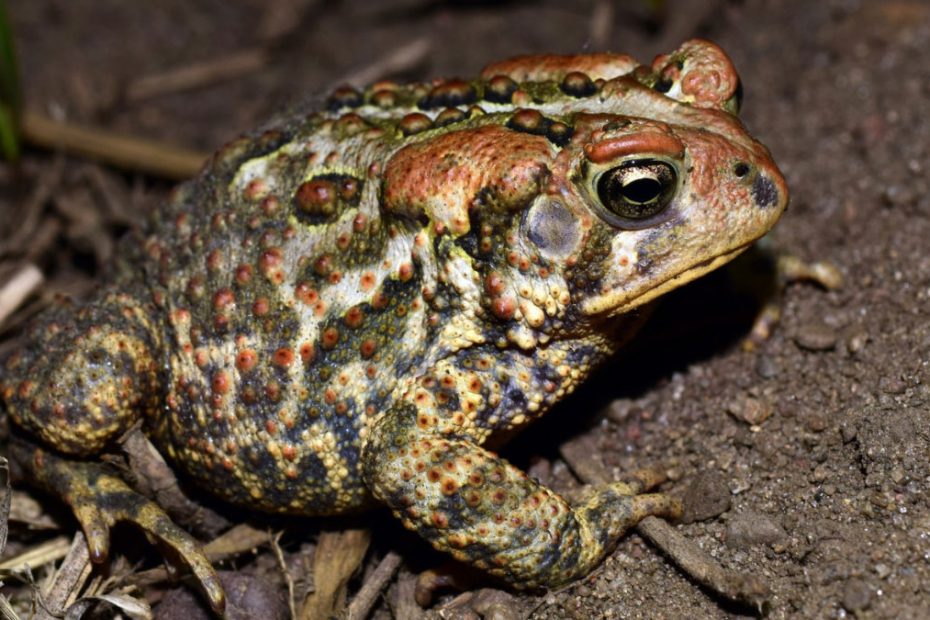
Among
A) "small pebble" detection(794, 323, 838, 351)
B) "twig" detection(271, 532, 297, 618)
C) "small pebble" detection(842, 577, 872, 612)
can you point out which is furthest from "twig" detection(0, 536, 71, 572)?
"small pebble" detection(794, 323, 838, 351)

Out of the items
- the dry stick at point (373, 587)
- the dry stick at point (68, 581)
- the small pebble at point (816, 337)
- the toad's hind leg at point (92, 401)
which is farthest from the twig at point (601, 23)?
the dry stick at point (68, 581)

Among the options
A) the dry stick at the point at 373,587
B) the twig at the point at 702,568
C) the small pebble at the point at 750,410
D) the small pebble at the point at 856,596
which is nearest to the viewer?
the small pebble at the point at 856,596

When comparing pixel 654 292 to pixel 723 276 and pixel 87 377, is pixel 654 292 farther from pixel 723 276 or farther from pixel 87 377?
pixel 87 377

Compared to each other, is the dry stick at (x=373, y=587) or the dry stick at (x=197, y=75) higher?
the dry stick at (x=197, y=75)

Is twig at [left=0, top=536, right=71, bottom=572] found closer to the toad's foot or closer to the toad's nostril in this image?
the toad's foot

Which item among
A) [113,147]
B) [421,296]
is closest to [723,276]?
[421,296]

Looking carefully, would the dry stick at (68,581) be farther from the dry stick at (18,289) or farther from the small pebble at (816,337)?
the small pebble at (816,337)

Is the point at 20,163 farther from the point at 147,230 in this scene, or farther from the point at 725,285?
the point at 725,285
